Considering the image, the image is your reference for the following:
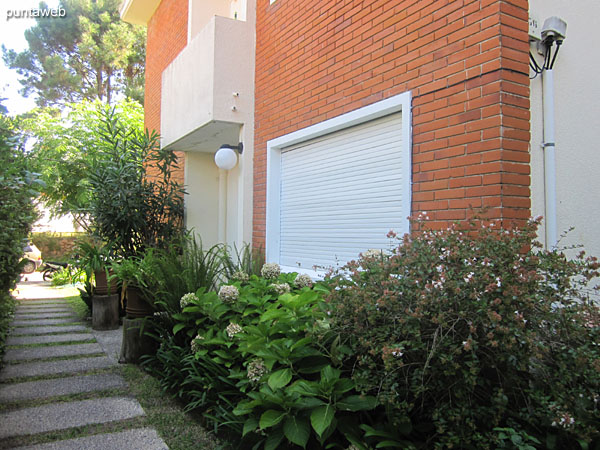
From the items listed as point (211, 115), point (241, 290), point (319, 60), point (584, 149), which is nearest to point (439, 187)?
point (584, 149)

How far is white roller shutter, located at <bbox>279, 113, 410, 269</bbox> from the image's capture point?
430 centimetres

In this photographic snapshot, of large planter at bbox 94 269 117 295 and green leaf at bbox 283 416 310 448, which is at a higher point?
large planter at bbox 94 269 117 295

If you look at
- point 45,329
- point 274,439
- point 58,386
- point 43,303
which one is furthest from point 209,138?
point 43,303

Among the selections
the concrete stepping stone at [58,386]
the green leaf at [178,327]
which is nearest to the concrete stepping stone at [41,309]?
the concrete stepping stone at [58,386]

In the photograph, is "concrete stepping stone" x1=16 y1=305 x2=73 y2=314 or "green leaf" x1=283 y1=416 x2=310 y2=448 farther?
"concrete stepping stone" x1=16 y1=305 x2=73 y2=314

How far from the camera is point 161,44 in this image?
10672 mm

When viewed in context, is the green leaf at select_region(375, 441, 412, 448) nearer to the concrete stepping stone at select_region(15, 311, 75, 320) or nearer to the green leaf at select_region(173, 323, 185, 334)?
the green leaf at select_region(173, 323, 185, 334)

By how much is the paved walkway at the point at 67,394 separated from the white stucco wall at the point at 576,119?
381cm

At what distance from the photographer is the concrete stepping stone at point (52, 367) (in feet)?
15.6

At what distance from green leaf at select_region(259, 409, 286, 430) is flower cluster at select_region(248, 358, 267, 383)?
0.39 meters

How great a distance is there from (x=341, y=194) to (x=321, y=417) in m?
3.06

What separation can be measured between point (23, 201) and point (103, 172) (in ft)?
9.15

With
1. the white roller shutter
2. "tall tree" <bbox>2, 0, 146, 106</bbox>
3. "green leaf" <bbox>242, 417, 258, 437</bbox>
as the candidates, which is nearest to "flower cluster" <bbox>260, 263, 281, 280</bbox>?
the white roller shutter

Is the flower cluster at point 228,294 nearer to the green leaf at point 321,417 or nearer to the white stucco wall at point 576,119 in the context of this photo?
the green leaf at point 321,417
